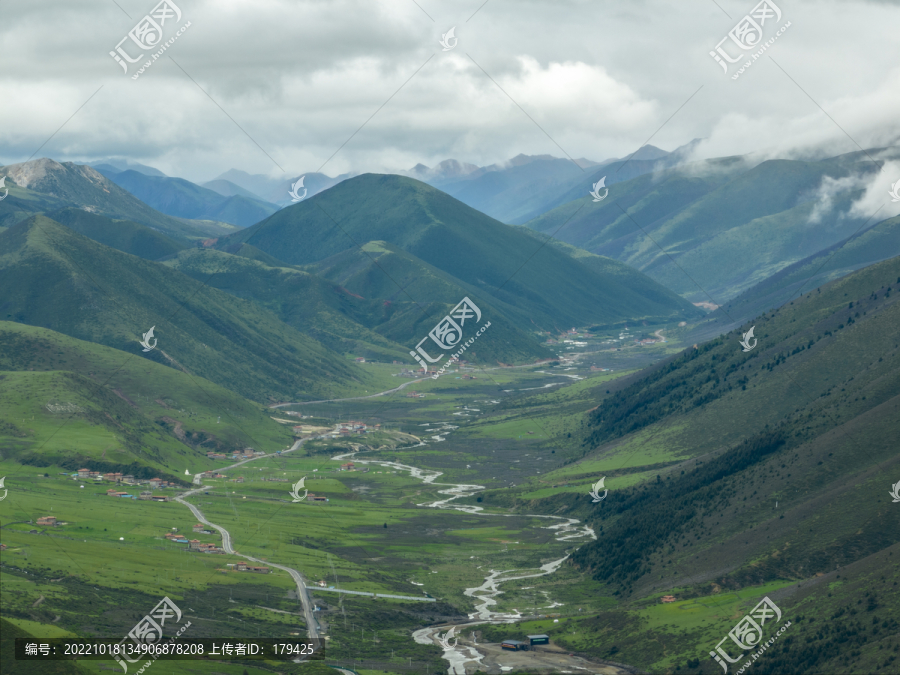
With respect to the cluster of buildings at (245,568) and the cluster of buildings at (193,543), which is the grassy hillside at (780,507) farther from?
the cluster of buildings at (193,543)

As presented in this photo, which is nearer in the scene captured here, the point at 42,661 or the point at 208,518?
the point at 42,661

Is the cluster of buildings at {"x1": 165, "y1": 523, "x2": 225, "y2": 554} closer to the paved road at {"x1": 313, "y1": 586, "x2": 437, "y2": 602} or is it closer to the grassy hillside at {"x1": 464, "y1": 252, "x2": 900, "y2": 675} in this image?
A: the paved road at {"x1": 313, "y1": 586, "x2": 437, "y2": 602}

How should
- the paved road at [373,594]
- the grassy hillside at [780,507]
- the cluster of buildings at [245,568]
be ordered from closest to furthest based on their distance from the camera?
the grassy hillside at [780,507] → the paved road at [373,594] → the cluster of buildings at [245,568]

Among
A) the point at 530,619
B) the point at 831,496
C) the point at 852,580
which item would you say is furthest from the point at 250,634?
the point at 831,496

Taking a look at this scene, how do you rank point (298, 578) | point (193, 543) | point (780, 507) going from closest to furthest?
1. point (298, 578)
2. point (780, 507)
3. point (193, 543)

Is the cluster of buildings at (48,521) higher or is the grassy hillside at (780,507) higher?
Answer: the cluster of buildings at (48,521)

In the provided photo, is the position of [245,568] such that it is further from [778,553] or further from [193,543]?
[778,553]

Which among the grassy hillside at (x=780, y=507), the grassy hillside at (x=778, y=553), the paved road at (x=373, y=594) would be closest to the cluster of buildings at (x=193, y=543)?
the paved road at (x=373, y=594)

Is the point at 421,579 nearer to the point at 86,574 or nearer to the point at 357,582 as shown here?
the point at 357,582

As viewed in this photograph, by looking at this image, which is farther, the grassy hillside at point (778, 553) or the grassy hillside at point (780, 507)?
the grassy hillside at point (780, 507)

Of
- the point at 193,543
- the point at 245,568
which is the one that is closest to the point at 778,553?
the point at 245,568

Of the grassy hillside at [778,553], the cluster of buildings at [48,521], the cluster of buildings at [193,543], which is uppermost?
the cluster of buildings at [48,521]
